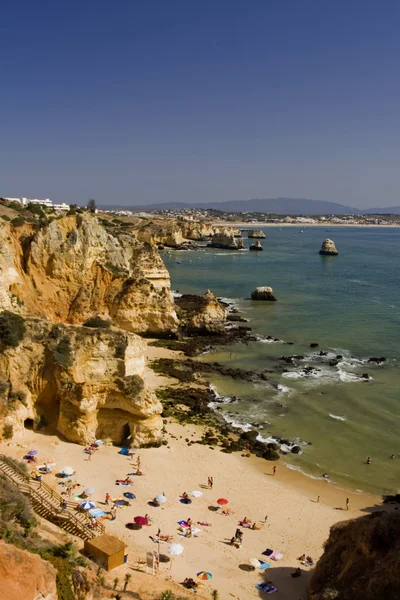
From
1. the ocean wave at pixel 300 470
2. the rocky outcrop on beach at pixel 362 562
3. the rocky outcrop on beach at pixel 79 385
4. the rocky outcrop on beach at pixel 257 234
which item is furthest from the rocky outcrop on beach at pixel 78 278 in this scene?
the rocky outcrop on beach at pixel 257 234

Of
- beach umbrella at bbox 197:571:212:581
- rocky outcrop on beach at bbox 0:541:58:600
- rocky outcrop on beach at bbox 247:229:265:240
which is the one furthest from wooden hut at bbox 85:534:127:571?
rocky outcrop on beach at bbox 247:229:265:240

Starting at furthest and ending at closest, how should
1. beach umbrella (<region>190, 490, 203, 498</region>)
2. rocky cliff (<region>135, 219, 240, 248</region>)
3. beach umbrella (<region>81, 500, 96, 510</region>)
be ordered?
rocky cliff (<region>135, 219, 240, 248</region>)
beach umbrella (<region>190, 490, 203, 498</region>)
beach umbrella (<region>81, 500, 96, 510</region>)

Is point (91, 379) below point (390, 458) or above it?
above

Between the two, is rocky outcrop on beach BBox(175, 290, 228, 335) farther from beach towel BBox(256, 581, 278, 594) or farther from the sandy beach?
beach towel BBox(256, 581, 278, 594)

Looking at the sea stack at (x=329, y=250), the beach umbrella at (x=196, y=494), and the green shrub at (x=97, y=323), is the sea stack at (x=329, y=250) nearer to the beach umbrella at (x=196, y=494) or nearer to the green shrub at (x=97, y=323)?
the green shrub at (x=97, y=323)

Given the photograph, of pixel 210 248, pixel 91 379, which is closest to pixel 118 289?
pixel 91 379

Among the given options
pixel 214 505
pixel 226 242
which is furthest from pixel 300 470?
pixel 226 242

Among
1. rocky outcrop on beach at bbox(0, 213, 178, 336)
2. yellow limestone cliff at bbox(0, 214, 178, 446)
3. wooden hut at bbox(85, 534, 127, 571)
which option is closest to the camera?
wooden hut at bbox(85, 534, 127, 571)

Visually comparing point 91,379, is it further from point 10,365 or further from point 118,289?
point 118,289
